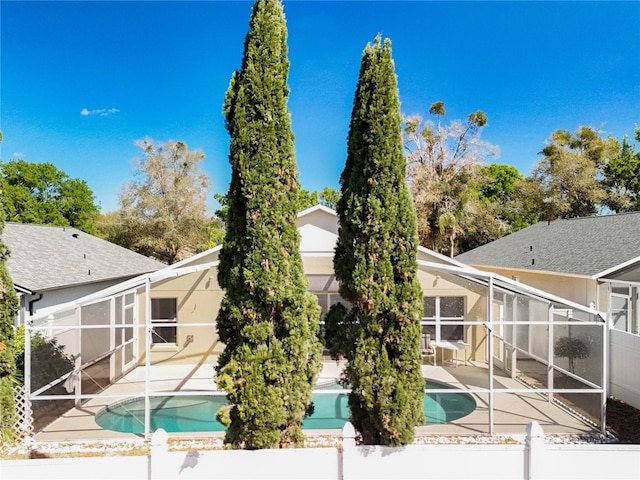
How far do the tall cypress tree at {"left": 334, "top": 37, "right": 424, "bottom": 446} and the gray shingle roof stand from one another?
8.64 meters

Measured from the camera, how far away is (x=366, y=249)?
19.0 ft

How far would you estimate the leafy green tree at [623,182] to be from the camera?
31250 mm

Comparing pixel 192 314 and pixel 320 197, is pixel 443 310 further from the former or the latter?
pixel 320 197

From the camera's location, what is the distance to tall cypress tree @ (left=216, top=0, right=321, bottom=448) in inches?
217

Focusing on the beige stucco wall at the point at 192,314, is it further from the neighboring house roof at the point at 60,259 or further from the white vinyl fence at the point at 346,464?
the white vinyl fence at the point at 346,464

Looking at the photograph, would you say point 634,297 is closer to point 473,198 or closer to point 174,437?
point 174,437

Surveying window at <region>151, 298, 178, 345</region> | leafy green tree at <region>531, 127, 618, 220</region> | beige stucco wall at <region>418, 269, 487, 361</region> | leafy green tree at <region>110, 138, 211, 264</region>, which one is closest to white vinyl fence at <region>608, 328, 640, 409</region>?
beige stucco wall at <region>418, 269, 487, 361</region>

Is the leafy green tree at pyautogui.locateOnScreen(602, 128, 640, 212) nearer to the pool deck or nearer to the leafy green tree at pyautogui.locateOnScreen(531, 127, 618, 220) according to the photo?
the leafy green tree at pyautogui.locateOnScreen(531, 127, 618, 220)

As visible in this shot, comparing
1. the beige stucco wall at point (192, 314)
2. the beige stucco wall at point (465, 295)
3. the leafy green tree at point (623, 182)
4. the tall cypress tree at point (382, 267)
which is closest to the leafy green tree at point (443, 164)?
the leafy green tree at point (623, 182)

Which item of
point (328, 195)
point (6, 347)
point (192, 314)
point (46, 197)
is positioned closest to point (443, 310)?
point (192, 314)

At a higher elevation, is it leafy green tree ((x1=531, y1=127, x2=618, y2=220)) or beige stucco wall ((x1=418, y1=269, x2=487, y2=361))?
leafy green tree ((x1=531, y1=127, x2=618, y2=220))

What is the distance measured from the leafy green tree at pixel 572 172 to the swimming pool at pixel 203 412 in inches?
1078

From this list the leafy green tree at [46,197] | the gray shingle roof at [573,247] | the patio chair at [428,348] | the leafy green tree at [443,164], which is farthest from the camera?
the leafy green tree at [46,197]

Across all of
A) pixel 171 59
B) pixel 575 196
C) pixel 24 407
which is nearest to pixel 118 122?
pixel 171 59
